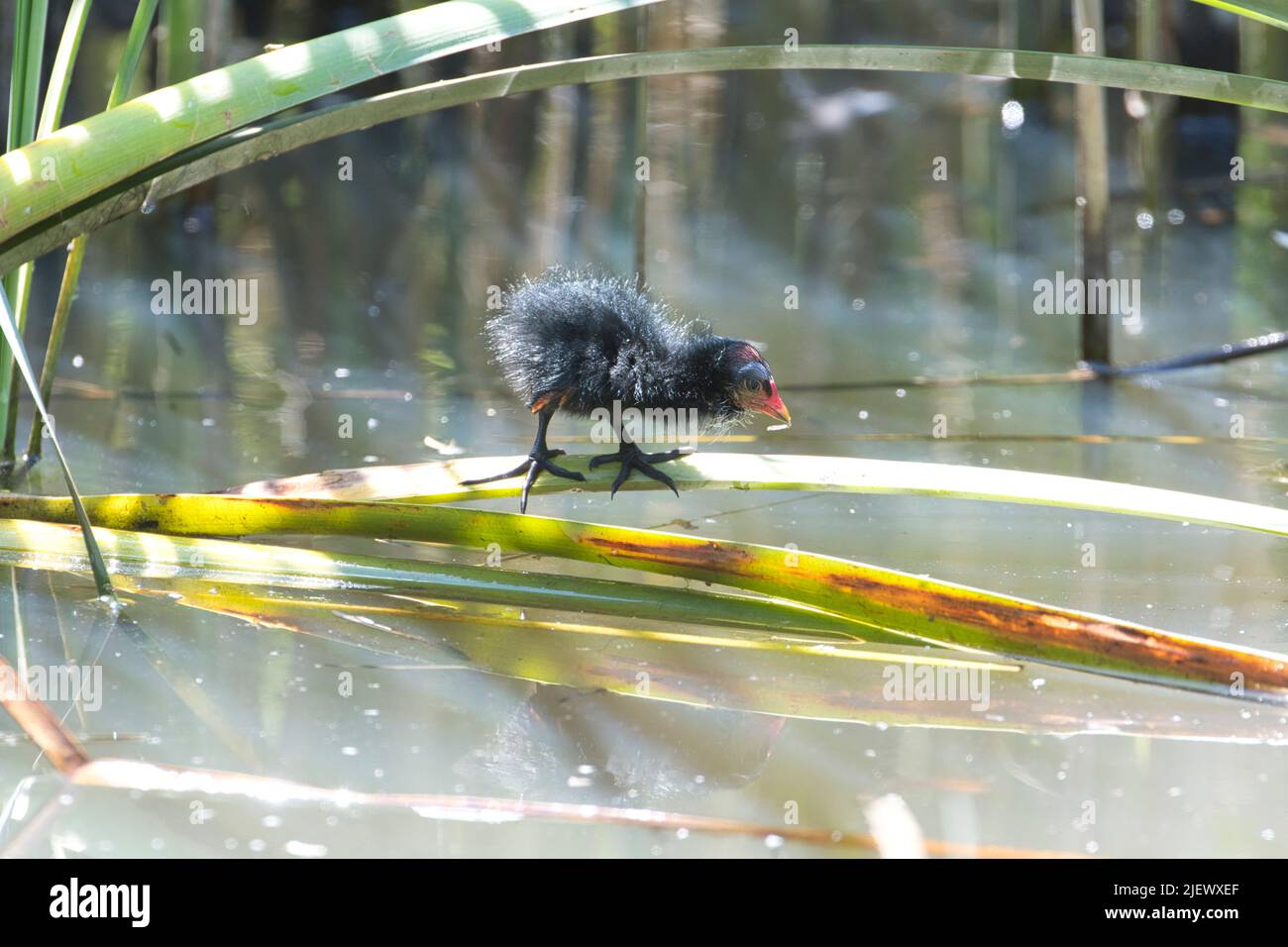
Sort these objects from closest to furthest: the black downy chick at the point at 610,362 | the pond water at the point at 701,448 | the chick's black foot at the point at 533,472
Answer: the pond water at the point at 701,448 < the chick's black foot at the point at 533,472 < the black downy chick at the point at 610,362

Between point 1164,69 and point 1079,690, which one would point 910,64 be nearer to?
point 1164,69

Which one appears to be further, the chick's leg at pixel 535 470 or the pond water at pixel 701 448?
the chick's leg at pixel 535 470

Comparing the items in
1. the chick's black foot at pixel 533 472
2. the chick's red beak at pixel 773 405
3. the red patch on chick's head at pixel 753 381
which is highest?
the red patch on chick's head at pixel 753 381

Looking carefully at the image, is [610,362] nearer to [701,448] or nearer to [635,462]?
[635,462]

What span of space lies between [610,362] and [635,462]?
0.24m

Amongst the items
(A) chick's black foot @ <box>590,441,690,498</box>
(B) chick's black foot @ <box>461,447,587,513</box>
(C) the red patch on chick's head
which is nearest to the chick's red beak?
(C) the red patch on chick's head

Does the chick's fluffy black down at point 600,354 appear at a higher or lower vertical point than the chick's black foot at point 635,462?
higher

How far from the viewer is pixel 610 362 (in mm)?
2551

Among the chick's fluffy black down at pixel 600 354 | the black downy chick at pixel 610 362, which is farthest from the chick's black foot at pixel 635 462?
the chick's fluffy black down at pixel 600 354

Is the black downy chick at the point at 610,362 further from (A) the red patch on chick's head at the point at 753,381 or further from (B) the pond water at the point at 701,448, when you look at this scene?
(B) the pond water at the point at 701,448

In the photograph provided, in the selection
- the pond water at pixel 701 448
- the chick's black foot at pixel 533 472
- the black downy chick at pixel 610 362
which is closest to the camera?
the pond water at pixel 701 448

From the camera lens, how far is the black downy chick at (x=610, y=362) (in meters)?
2.52

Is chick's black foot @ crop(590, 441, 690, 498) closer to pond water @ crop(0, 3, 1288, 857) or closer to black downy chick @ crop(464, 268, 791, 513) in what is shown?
black downy chick @ crop(464, 268, 791, 513)

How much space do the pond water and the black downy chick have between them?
284 millimetres
